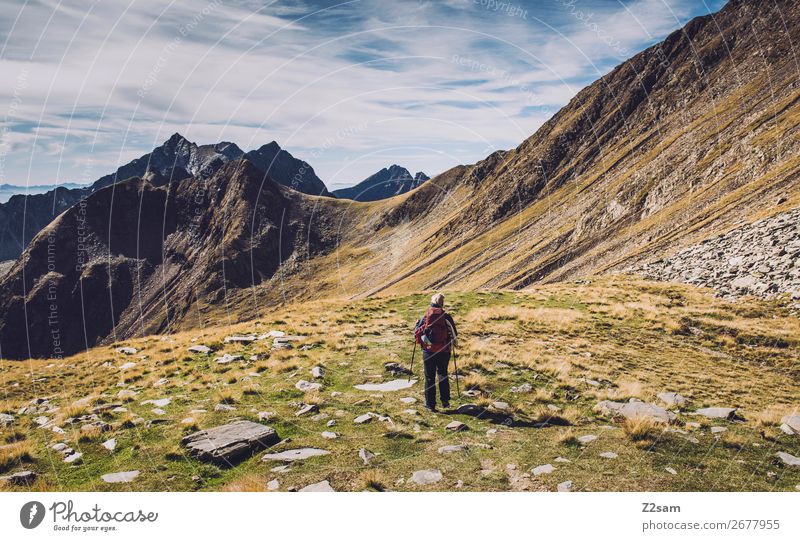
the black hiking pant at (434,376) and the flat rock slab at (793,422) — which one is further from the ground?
the black hiking pant at (434,376)

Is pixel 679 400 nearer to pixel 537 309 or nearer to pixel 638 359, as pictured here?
pixel 638 359

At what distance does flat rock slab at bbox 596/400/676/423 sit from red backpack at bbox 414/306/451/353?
4053mm

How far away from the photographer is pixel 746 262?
86.7 ft

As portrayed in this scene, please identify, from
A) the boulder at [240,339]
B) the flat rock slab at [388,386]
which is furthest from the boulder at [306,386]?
the boulder at [240,339]

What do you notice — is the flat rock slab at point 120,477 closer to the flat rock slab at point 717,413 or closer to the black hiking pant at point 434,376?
the black hiking pant at point 434,376

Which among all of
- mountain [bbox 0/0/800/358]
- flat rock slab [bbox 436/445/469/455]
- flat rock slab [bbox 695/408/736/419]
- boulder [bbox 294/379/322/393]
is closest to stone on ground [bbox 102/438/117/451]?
boulder [bbox 294/379/322/393]

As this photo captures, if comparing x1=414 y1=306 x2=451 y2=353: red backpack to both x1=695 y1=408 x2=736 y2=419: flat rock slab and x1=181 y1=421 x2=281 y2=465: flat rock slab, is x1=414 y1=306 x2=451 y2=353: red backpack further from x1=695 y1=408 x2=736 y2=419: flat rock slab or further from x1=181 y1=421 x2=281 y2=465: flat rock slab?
x1=695 y1=408 x2=736 y2=419: flat rock slab

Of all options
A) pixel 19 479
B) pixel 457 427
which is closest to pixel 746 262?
pixel 457 427

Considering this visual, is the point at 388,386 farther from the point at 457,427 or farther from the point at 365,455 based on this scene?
the point at 365,455

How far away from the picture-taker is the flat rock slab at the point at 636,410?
10.0 metres

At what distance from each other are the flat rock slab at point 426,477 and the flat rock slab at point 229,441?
10.2ft

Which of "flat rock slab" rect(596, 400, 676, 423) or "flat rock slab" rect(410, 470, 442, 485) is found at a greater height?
"flat rock slab" rect(410, 470, 442, 485)

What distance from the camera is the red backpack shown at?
1106 centimetres

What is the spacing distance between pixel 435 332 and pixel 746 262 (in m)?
25.0
